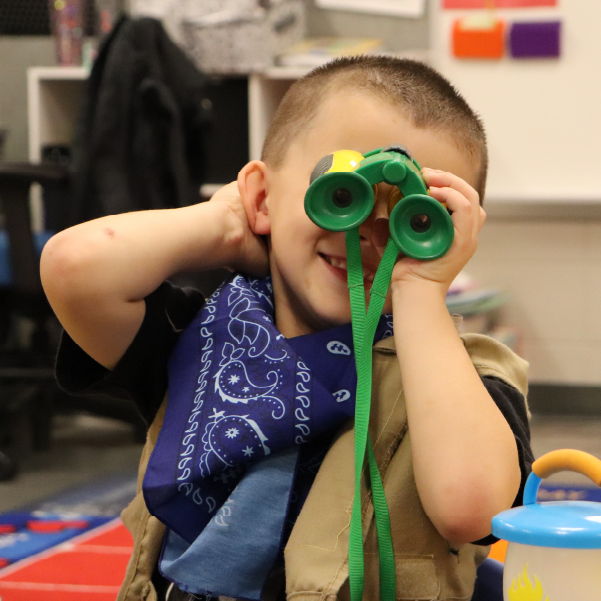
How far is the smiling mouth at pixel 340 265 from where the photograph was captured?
81 centimetres

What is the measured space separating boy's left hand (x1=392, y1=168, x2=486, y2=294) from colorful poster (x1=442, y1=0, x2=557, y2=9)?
266 centimetres

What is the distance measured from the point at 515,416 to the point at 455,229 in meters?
0.16

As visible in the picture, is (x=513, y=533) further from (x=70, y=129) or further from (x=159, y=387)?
(x=70, y=129)

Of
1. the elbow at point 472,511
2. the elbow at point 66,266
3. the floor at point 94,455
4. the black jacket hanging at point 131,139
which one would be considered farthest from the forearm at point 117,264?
the black jacket hanging at point 131,139

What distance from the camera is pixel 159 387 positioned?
92 cm

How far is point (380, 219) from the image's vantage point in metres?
0.77

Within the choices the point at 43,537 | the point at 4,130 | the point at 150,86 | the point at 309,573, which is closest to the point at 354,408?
the point at 309,573

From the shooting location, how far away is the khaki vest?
75cm

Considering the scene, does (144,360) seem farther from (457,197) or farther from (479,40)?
(479,40)

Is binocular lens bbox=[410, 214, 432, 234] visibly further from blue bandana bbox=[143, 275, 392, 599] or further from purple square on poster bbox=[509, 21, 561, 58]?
purple square on poster bbox=[509, 21, 561, 58]

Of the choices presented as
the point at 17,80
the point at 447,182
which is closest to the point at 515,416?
the point at 447,182

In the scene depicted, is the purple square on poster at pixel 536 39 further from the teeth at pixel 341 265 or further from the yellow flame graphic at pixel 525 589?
the yellow flame graphic at pixel 525 589

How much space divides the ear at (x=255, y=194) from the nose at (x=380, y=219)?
0.14 meters

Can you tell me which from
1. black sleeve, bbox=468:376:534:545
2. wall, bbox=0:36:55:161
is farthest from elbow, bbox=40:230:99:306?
wall, bbox=0:36:55:161
